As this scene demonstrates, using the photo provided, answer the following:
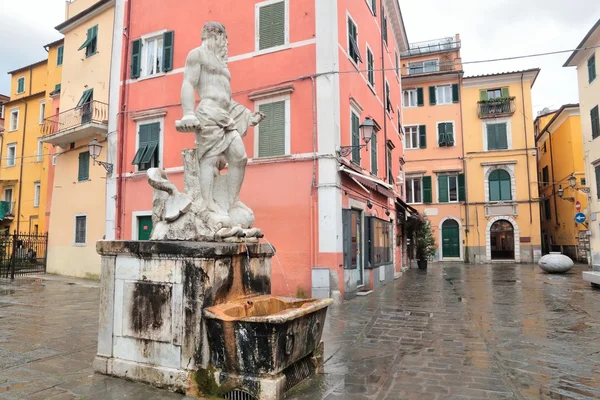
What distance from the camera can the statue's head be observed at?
5.23m

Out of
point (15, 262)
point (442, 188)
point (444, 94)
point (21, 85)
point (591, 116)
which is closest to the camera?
point (15, 262)

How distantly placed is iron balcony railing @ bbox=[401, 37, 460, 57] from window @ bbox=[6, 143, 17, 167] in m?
28.1

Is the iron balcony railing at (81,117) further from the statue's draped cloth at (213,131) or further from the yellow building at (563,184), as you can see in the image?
the yellow building at (563,184)

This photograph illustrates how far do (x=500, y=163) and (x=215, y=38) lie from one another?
26445mm

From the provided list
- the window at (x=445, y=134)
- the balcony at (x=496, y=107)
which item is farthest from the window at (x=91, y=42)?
the balcony at (x=496, y=107)

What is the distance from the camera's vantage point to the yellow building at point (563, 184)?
85.8ft

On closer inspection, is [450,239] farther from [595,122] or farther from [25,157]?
[25,157]

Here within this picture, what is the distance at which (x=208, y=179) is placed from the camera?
5043mm

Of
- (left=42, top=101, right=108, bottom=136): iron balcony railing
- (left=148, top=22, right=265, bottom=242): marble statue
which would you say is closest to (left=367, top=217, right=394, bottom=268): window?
(left=148, top=22, right=265, bottom=242): marble statue

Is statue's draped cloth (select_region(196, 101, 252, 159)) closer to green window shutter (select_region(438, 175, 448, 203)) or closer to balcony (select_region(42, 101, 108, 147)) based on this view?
balcony (select_region(42, 101, 108, 147))

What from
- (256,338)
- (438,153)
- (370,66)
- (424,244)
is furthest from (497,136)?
(256,338)

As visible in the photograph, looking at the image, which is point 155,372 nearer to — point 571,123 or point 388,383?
point 388,383

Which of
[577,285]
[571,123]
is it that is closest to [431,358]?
[577,285]

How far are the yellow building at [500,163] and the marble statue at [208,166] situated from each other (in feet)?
84.1
